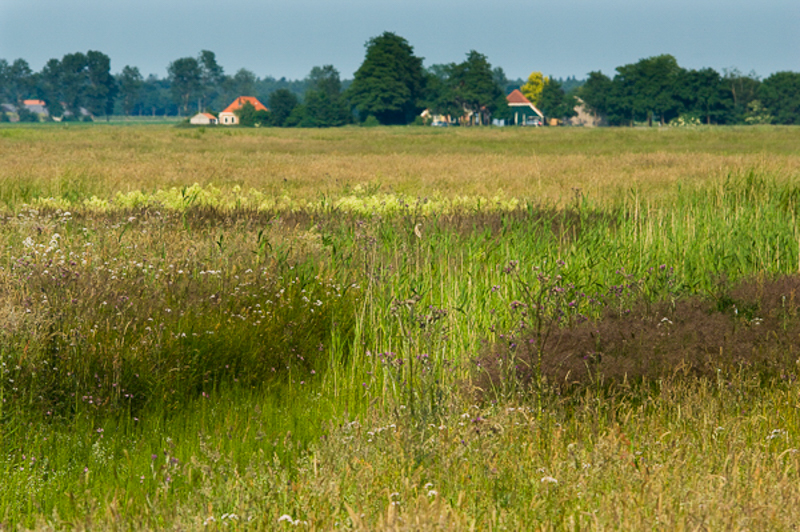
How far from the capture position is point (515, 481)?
3.17 m

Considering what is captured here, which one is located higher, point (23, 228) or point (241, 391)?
point (23, 228)

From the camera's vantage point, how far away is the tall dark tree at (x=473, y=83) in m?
106

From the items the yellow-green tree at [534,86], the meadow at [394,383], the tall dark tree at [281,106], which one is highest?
the yellow-green tree at [534,86]

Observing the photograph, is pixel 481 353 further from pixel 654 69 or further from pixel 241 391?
pixel 654 69

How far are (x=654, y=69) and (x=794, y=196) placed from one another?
4030 inches

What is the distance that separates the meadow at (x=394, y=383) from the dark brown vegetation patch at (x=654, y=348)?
0.02 meters

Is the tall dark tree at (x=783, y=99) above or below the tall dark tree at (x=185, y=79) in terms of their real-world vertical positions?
below

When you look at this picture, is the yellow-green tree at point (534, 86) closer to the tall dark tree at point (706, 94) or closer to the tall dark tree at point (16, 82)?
the tall dark tree at point (706, 94)

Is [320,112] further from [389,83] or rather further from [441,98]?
[441,98]

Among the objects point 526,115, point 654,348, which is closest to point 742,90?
point 526,115

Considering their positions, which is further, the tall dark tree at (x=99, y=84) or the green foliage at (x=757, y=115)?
the tall dark tree at (x=99, y=84)

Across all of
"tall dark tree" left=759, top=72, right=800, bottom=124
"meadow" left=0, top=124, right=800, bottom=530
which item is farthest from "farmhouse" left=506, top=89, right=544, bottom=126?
"meadow" left=0, top=124, right=800, bottom=530

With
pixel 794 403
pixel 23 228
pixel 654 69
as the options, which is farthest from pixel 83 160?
pixel 654 69


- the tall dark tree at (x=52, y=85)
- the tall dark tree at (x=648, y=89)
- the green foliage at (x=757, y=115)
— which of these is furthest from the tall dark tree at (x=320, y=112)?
the tall dark tree at (x=52, y=85)
